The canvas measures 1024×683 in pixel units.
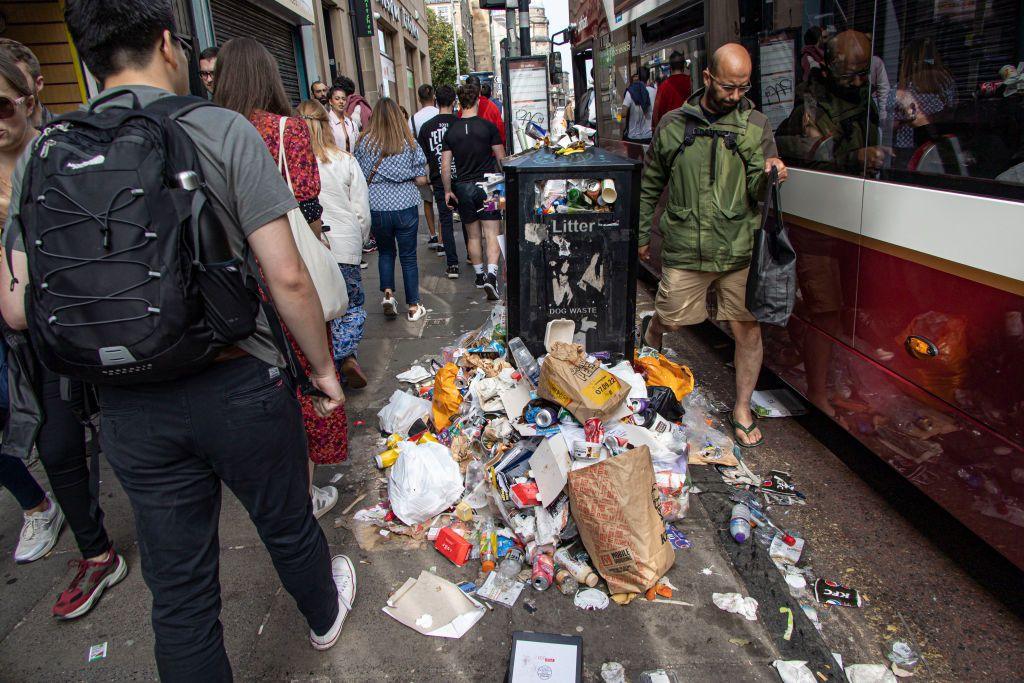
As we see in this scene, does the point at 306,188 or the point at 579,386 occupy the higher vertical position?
the point at 306,188

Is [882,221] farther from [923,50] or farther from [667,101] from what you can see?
[667,101]

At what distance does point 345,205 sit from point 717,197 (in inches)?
86.4

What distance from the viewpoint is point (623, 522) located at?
2.51m

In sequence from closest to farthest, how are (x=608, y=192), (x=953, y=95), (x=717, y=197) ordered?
(x=953, y=95)
(x=717, y=197)
(x=608, y=192)

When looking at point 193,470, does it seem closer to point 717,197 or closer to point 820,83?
point 717,197

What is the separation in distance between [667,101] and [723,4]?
1.37 metres

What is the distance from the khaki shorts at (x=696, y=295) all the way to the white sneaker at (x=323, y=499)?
2078 mm

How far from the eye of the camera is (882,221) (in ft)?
9.50

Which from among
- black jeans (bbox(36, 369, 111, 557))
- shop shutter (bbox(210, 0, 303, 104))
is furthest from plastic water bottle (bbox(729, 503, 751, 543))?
shop shutter (bbox(210, 0, 303, 104))

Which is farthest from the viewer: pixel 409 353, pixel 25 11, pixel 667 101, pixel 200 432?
pixel 25 11

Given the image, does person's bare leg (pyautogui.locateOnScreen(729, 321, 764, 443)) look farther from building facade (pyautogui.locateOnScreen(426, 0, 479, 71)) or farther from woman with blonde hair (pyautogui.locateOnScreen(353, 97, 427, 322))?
building facade (pyautogui.locateOnScreen(426, 0, 479, 71))

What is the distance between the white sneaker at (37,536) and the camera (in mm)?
2996

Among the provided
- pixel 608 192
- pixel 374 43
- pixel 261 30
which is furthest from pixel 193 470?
pixel 374 43

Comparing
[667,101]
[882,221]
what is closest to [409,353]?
[667,101]
